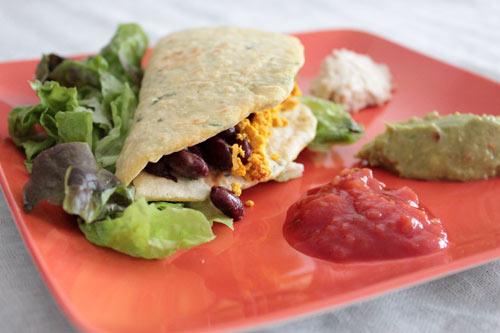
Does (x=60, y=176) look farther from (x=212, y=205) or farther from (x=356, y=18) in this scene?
(x=356, y=18)

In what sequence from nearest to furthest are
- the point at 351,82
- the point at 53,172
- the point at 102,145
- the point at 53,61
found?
the point at 53,172 → the point at 102,145 → the point at 53,61 → the point at 351,82

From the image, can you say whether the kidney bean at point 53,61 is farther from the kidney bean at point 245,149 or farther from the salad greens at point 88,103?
the kidney bean at point 245,149

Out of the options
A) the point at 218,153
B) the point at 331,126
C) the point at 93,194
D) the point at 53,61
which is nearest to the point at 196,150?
the point at 218,153

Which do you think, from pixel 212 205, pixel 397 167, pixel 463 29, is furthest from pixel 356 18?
pixel 212 205

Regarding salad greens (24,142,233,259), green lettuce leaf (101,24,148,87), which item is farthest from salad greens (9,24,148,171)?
salad greens (24,142,233,259)

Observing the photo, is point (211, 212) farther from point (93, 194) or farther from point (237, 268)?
point (93, 194)

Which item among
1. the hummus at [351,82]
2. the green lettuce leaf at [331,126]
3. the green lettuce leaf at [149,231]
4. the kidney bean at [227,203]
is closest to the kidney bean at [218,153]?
the kidney bean at [227,203]

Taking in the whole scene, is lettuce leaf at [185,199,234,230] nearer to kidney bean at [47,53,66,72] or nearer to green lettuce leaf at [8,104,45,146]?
green lettuce leaf at [8,104,45,146]

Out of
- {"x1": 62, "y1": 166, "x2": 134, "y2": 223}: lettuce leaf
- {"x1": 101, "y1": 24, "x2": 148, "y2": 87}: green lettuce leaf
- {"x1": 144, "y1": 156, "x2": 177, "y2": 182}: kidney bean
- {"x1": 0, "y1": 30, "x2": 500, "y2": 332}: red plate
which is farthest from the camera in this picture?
{"x1": 101, "y1": 24, "x2": 148, "y2": 87}: green lettuce leaf
